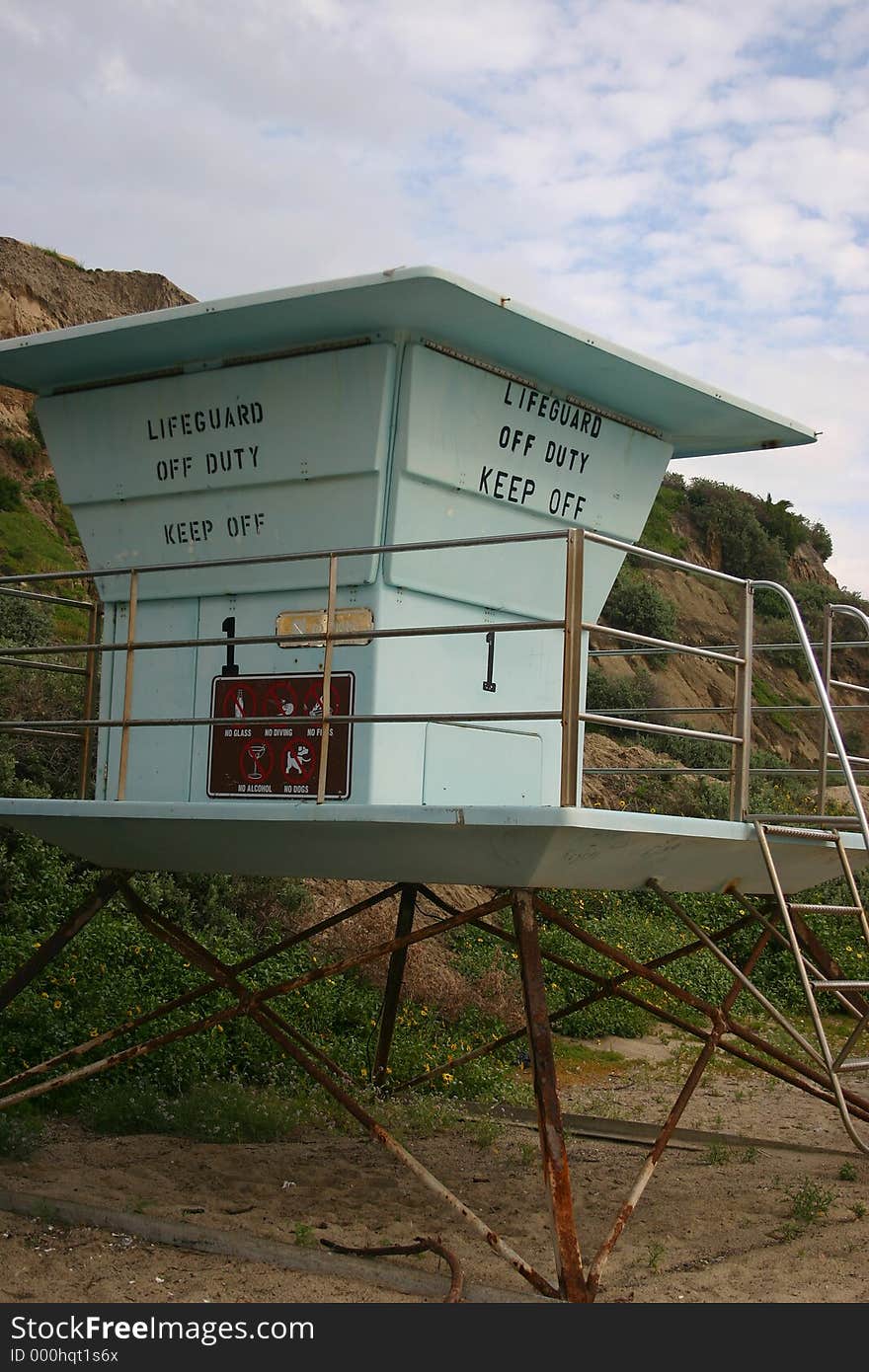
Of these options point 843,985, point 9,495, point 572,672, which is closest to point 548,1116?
point 843,985

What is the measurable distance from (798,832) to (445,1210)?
11.4 feet

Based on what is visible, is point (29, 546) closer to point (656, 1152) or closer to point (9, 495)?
point (9, 495)

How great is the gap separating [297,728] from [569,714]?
200cm

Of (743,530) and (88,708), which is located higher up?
(743,530)

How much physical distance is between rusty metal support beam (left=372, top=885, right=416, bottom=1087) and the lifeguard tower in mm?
2197

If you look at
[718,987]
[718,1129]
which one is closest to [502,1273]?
[718,1129]

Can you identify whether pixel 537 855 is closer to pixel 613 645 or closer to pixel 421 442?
pixel 421 442

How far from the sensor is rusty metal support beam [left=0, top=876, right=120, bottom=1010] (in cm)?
863

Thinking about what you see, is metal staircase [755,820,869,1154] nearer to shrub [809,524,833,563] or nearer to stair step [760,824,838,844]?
stair step [760,824,838,844]

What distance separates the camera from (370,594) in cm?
755

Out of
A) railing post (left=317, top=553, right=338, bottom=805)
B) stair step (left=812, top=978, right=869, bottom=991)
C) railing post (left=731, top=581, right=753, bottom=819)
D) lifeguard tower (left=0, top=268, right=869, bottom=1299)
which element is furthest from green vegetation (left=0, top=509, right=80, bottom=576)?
stair step (left=812, top=978, right=869, bottom=991)

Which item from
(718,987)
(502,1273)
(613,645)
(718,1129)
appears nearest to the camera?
(502,1273)
